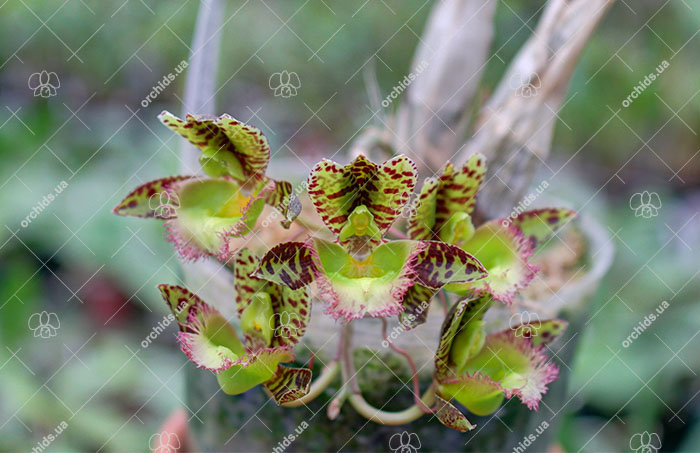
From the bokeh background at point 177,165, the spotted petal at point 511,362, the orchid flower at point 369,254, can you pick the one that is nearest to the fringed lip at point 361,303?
the orchid flower at point 369,254

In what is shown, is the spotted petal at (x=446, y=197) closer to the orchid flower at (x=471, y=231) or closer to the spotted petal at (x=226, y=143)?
the orchid flower at (x=471, y=231)

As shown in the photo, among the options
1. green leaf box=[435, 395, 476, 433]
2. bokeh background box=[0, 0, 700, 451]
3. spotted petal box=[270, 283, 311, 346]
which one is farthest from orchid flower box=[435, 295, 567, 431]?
bokeh background box=[0, 0, 700, 451]

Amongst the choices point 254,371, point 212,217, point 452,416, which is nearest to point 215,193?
point 212,217

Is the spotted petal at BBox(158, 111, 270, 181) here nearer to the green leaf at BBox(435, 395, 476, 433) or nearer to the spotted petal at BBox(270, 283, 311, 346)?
→ the spotted petal at BBox(270, 283, 311, 346)

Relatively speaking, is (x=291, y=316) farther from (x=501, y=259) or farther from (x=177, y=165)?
(x=177, y=165)

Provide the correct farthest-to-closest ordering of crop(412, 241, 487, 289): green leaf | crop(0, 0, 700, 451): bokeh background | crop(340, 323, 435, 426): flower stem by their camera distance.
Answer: crop(0, 0, 700, 451): bokeh background → crop(340, 323, 435, 426): flower stem → crop(412, 241, 487, 289): green leaf

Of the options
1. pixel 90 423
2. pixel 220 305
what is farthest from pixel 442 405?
pixel 90 423

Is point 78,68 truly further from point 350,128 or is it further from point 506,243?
point 506,243
